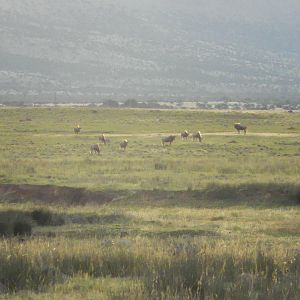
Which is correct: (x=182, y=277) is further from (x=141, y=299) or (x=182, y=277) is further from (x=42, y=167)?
(x=42, y=167)

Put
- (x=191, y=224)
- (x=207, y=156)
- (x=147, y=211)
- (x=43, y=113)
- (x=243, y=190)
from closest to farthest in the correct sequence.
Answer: (x=191, y=224)
(x=147, y=211)
(x=243, y=190)
(x=207, y=156)
(x=43, y=113)

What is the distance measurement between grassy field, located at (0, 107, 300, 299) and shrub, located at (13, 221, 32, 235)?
20 cm

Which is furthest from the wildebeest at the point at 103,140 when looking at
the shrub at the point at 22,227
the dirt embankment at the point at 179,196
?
the shrub at the point at 22,227

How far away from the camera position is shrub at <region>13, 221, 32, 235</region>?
17077mm

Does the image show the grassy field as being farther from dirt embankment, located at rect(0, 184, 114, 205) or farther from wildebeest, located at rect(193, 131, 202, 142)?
wildebeest, located at rect(193, 131, 202, 142)

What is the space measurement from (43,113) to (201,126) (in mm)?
27291

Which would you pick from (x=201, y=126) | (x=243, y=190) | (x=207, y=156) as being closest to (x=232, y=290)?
(x=243, y=190)

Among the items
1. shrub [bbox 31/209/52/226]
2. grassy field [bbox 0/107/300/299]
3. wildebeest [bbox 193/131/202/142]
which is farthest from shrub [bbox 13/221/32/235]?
wildebeest [bbox 193/131/202/142]

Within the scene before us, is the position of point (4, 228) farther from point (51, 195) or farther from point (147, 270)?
point (51, 195)

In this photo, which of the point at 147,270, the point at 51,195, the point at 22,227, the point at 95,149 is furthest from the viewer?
the point at 95,149

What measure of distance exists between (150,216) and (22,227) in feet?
14.9

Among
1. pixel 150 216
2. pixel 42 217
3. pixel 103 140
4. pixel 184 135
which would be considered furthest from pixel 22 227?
pixel 184 135

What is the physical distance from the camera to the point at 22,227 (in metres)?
17.4

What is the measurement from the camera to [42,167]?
33469mm
